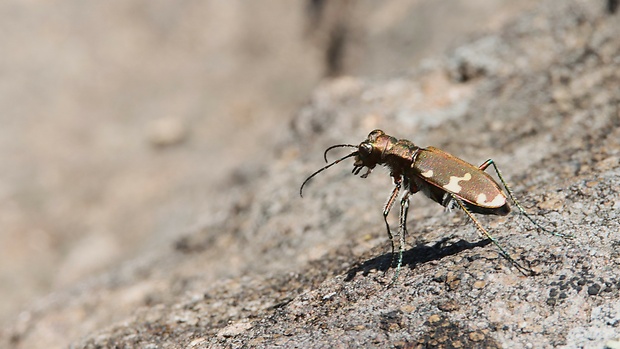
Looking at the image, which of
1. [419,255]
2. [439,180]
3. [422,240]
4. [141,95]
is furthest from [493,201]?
[141,95]

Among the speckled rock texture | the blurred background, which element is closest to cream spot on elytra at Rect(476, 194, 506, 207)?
the speckled rock texture

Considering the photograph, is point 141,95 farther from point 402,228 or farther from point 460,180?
point 460,180

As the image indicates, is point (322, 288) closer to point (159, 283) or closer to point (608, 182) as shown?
point (608, 182)

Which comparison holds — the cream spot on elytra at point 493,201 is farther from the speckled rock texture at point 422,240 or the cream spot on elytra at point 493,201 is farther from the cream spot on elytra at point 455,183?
the speckled rock texture at point 422,240

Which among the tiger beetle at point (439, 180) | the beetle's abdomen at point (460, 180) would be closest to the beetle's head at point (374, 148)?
the tiger beetle at point (439, 180)

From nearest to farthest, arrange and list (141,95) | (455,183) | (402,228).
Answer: (455,183), (402,228), (141,95)

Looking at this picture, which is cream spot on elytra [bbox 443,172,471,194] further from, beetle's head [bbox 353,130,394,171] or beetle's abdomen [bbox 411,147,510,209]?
beetle's head [bbox 353,130,394,171]
